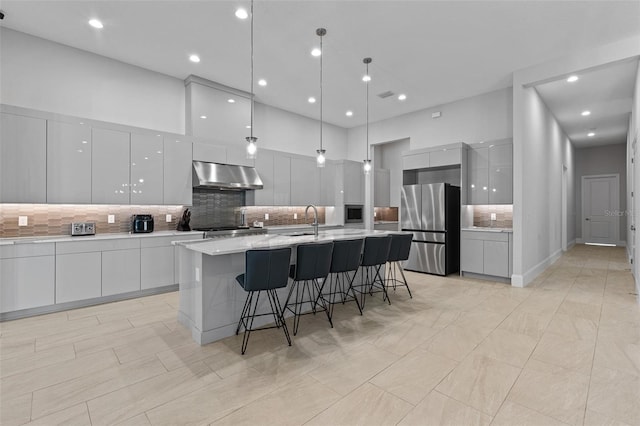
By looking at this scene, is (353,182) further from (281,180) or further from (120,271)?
(120,271)

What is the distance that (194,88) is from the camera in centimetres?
530

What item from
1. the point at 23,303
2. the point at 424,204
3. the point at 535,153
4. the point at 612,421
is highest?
the point at 535,153

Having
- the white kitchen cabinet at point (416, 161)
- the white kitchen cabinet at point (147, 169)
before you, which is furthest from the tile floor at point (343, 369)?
the white kitchen cabinet at point (416, 161)

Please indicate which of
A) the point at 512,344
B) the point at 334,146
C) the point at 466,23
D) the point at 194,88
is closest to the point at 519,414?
the point at 512,344

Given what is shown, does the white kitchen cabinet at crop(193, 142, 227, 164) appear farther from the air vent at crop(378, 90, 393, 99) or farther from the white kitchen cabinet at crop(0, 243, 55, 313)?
the air vent at crop(378, 90, 393, 99)

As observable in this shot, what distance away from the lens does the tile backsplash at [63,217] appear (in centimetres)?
387

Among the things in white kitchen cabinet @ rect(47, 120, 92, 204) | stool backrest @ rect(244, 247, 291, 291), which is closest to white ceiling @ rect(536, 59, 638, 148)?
stool backrest @ rect(244, 247, 291, 291)

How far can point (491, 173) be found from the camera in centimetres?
570

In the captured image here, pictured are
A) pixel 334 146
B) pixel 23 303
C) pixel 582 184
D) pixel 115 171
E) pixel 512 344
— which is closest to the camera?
pixel 512 344

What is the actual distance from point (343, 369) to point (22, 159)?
441 centimetres

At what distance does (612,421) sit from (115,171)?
18.5 feet

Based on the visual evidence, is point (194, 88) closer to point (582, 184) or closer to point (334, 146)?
point (334, 146)

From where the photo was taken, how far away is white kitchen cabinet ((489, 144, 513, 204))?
548 centimetres

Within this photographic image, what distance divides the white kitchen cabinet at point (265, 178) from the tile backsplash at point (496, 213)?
4.15m
